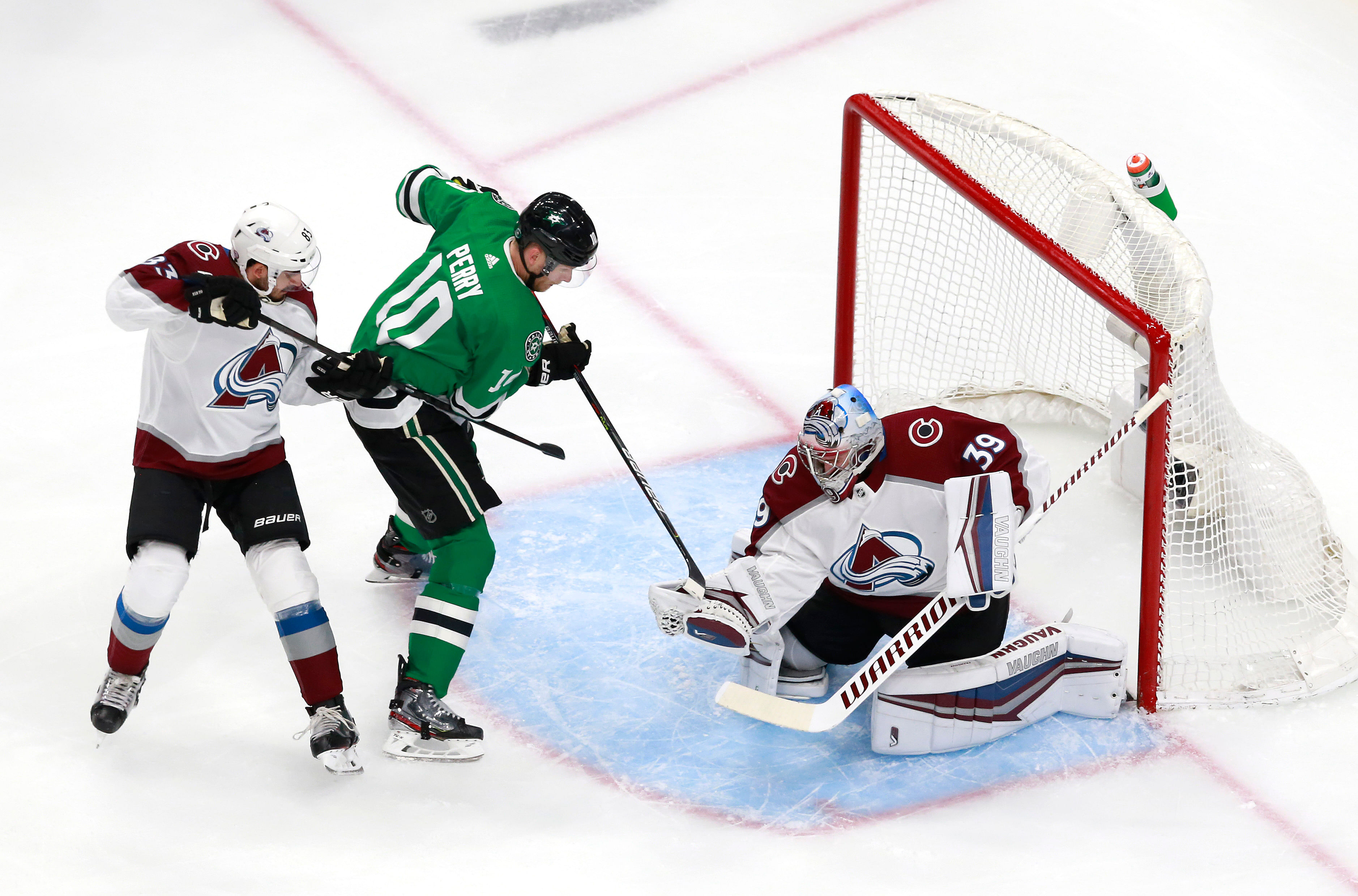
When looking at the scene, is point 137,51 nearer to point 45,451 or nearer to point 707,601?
point 45,451

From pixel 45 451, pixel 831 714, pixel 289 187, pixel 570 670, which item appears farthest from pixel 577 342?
pixel 289 187

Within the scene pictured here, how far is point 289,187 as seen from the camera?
18.1 feet

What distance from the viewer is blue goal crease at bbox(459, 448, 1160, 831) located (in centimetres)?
323

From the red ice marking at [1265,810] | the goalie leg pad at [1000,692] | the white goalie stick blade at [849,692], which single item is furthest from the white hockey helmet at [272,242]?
the red ice marking at [1265,810]

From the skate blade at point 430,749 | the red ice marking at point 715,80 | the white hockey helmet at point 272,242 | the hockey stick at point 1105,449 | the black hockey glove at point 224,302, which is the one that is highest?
the red ice marking at point 715,80

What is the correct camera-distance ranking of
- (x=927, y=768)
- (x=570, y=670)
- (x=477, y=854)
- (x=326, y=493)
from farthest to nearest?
(x=326, y=493) < (x=570, y=670) < (x=927, y=768) < (x=477, y=854)

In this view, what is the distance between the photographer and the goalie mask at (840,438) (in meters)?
3.02

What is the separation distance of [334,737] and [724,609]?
814mm

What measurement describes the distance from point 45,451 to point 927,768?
8.33 feet

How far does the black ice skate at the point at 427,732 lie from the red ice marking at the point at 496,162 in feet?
5.15

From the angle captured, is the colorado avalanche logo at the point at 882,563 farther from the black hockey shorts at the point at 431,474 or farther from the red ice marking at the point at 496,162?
the red ice marking at the point at 496,162

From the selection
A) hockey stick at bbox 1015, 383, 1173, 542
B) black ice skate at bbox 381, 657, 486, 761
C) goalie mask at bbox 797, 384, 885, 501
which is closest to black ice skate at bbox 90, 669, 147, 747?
black ice skate at bbox 381, 657, 486, 761

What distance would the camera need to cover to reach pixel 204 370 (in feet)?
10.2

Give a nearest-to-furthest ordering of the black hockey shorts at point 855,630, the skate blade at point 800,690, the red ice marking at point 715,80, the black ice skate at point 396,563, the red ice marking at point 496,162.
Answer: the black hockey shorts at point 855,630 < the skate blade at point 800,690 < the black ice skate at point 396,563 < the red ice marking at point 496,162 < the red ice marking at point 715,80
